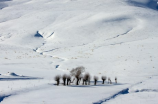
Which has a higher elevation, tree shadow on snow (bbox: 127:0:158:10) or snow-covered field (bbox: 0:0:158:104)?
tree shadow on snow (bbox: 127:0:158:10)

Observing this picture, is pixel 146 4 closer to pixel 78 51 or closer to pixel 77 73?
pixel 78 51

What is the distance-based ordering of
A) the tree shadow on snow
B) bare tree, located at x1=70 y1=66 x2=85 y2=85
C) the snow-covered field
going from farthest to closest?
the tree shadow on snow
bare tree, located at x1=70 y1=66 x2=85 y2=85
the snow-covered field

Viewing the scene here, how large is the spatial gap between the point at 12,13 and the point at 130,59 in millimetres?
66709

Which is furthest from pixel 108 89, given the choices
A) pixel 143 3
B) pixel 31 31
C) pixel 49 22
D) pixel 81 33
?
pixel 143 3

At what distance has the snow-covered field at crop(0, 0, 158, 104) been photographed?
736 inches

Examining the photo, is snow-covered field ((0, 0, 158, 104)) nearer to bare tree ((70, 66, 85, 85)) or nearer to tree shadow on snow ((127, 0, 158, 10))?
tree shadow on snow ((127, 0, 158, 10))

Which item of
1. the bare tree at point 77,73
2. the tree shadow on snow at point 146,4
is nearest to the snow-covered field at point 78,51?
the tree shadow on snow at point 146,4

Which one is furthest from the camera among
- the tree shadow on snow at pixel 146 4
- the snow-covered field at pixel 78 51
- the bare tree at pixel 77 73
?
the tree shadow on snow at pixel 146 4

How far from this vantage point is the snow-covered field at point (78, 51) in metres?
18.7

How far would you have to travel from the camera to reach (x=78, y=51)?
44.2m

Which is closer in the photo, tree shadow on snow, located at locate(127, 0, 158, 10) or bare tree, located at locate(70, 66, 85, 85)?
bare tree, located at locate(70, 66, 85, 85)

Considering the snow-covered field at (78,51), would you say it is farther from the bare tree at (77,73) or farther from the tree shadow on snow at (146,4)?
the bare tree at (77,73)

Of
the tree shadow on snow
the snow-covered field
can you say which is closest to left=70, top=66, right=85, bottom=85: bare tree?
the snow-covered field

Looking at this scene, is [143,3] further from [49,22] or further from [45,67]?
[45,67]
